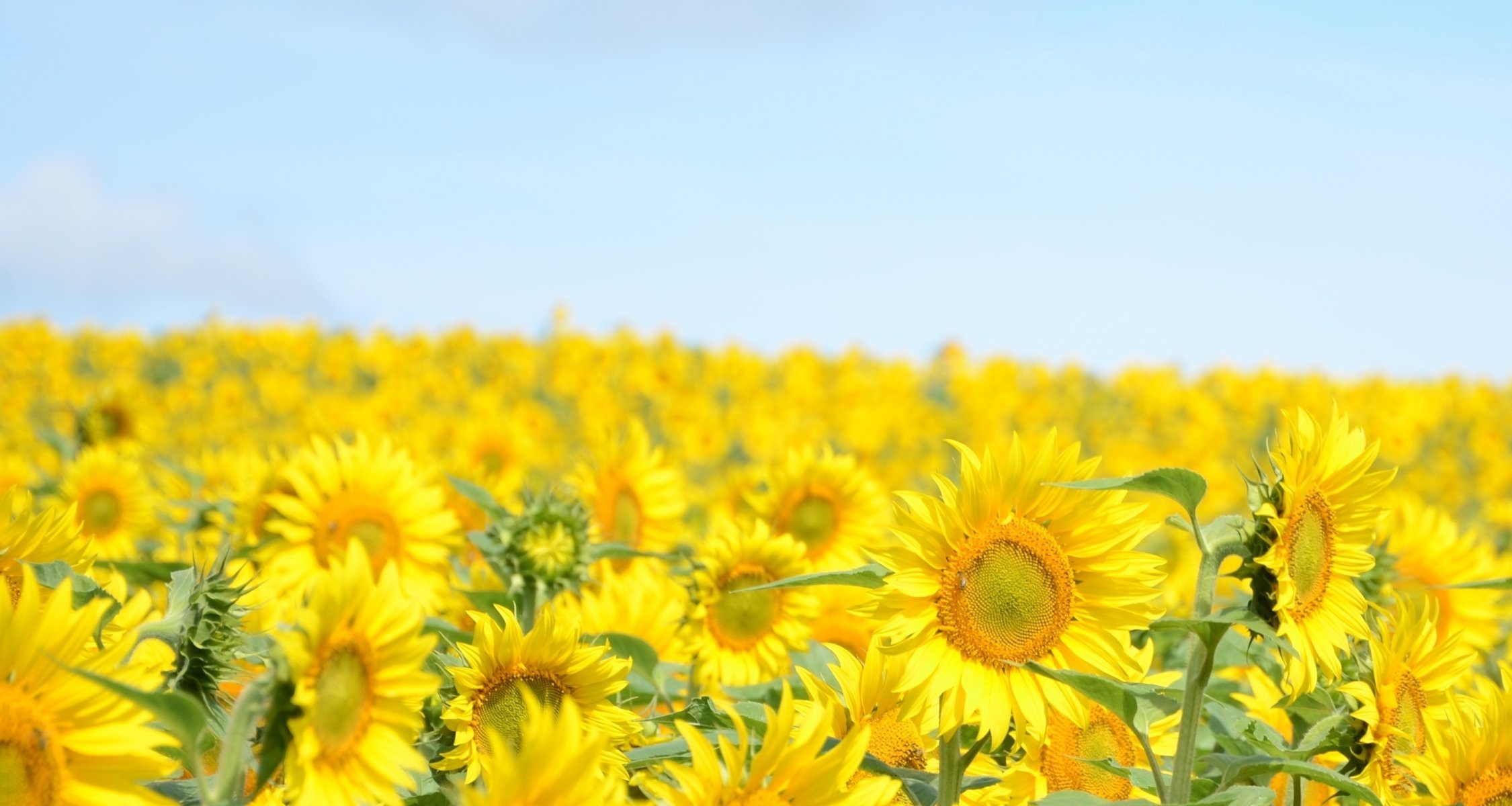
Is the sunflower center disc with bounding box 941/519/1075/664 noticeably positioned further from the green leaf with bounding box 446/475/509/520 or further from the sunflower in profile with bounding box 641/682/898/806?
the green leaf with bounding box 446/475/509/520

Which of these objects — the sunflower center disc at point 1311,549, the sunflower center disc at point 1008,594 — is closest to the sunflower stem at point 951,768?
the sunflower center disc at point 1008,594

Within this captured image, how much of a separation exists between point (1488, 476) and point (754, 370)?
21.1 ft

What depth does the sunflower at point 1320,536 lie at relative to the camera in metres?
1.84

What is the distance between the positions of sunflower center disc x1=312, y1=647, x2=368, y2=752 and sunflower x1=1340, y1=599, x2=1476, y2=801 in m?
1.39

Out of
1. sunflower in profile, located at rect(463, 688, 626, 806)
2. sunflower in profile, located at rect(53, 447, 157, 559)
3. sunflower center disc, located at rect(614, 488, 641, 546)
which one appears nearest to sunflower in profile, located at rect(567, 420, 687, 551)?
sunflower center disc, located at rect(614, 488, 641, 546)

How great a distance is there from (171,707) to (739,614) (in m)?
1.75

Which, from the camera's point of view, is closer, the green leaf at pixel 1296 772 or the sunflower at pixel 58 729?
the sunflower at pixel 58 729

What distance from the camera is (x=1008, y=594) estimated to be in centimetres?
188

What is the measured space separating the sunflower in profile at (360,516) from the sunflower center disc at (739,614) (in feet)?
2.70

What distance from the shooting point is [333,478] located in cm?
345

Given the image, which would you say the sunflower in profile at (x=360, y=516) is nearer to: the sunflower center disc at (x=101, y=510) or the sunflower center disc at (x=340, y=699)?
the sunflower center disc at (x=101, y=510)

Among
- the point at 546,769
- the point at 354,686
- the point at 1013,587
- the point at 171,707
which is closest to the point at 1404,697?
the point at 1013,587

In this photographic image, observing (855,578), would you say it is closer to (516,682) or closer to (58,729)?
(516,682)

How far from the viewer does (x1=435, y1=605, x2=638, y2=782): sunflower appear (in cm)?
191
